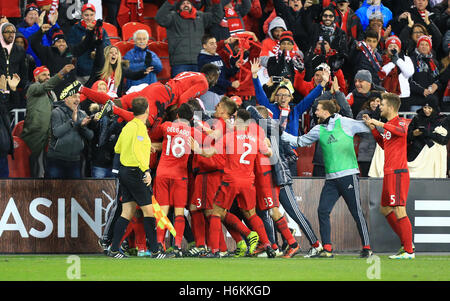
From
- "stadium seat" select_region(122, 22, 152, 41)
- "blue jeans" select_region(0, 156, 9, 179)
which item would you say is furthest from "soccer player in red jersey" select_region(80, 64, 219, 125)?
"stadium seat" select_region(122, 22, 152, 41)

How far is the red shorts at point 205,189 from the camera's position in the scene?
13.0 m

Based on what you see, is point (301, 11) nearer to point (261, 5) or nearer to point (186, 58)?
point (261, 5)

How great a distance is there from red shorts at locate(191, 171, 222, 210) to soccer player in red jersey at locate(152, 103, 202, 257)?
19 cm

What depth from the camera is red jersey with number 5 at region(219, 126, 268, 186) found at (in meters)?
12.7

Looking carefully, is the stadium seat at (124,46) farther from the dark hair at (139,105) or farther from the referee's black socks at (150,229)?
the referee's black socks at (150,229)

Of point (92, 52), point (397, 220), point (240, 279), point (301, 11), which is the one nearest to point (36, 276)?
point (240, 279)

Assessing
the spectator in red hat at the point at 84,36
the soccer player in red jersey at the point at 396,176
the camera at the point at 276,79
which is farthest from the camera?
the spectator in red hat at the point at 84,36

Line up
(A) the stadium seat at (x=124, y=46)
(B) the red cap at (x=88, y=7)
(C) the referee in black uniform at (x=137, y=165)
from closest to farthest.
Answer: (C) the referee in black uniform at (x=137, y=165), (B) the red cap at (x=88, y=7), (A) the stadium seat at (x=124, y=46)

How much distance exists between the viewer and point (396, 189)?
42.0ft

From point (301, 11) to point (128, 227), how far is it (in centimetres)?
706

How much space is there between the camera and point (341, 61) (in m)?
17.2

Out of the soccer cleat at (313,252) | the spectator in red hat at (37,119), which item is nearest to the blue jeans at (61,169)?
the spectator in red hat at (37,119)

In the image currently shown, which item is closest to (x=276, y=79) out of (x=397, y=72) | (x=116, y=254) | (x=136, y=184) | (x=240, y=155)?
(x=397, y=72)

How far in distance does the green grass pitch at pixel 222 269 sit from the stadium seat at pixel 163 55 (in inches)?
220
